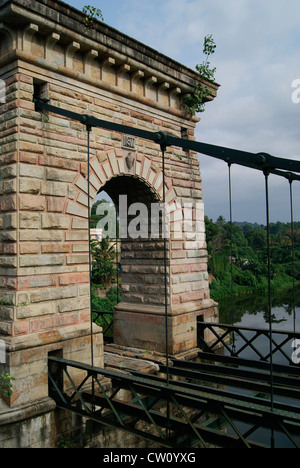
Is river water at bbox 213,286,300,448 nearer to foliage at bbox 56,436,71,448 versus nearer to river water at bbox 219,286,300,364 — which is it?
river water at bbox 219,286,300,364

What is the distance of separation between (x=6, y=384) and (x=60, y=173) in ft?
9.68

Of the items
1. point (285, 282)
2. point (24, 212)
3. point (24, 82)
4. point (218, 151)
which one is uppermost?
point (24, 82)

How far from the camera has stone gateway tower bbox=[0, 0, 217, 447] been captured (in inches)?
213

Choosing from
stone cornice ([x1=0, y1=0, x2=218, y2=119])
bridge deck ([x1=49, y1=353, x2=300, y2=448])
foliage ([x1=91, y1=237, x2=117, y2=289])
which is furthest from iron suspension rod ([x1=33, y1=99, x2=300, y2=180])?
foliage ([x1=91, y1=237, x2=117, y2=289])

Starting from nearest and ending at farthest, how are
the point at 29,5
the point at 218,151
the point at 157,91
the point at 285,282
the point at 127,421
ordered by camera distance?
the point at 218,151 < the point at 29,5 < the point at 127,421 < the point at 157,91 < the point at 285,282

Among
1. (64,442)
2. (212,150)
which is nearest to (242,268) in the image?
(64,442)

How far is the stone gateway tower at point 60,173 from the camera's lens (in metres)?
5.41

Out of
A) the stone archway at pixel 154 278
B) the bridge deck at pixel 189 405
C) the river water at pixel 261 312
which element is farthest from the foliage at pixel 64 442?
the river water at pixel 261 312

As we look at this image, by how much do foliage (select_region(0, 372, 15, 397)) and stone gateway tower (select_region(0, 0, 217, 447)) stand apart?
0.30 feet

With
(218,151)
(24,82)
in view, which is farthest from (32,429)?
(24,82)

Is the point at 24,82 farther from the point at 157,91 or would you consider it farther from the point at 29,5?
the point at 157,91

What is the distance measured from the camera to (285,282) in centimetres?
3828

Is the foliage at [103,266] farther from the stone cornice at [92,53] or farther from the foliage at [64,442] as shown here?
the foliage at [64,442]

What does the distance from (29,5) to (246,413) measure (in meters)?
5.66
